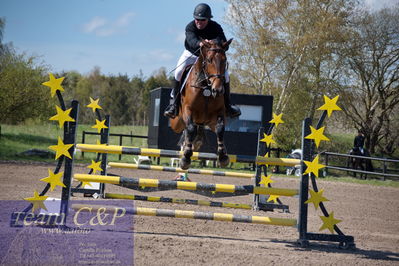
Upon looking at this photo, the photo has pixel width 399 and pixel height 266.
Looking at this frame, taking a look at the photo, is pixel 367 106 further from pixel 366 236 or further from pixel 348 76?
pixel 366 236

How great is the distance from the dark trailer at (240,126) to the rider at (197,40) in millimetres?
11856

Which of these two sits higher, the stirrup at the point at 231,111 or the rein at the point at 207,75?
the rein at the point at 207,75

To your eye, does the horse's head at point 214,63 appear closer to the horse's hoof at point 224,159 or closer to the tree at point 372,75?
the horse's hoof at point 224,159

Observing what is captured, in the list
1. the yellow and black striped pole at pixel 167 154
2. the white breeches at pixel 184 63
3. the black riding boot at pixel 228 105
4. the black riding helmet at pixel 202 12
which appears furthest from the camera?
the white breeches at pixel 184 63

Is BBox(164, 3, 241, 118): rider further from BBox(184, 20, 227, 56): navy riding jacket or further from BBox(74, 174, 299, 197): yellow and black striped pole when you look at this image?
BBox(74, 174, 299, 197): yellow and black striped pole

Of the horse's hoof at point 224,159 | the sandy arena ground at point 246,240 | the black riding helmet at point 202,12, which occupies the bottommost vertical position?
the sandy arena ground at point 246,240

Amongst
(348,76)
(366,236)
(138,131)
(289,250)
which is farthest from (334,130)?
(289,250)

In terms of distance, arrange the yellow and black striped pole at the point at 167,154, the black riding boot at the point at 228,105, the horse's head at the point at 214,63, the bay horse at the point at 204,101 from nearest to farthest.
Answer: the horse's head at the point at 214,63
the bay horse at the point at 204,101
the yellow and black striped pole at the point at 167,154
the black riding boot at the point at 228,105

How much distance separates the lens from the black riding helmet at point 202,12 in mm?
6023

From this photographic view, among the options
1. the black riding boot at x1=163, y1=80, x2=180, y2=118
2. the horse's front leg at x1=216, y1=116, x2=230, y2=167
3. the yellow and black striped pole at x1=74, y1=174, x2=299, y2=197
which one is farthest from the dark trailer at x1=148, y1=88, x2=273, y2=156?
the yellow and black striped pole at x1=74, y1=174, x2=299, y2=197

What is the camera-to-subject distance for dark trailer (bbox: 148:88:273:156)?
1872cm

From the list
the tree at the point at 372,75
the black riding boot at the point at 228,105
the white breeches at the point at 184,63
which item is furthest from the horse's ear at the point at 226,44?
the tree at the point at 372,75

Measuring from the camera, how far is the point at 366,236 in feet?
23.0

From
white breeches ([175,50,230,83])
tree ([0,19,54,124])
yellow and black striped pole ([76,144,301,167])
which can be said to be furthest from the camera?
tree ([0,19,54,124])
